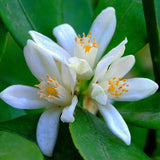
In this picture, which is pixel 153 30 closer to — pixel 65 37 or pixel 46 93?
pixel 65 37

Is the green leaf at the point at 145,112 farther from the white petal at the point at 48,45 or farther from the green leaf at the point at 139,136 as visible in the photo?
the green leaf at the point at 139,136

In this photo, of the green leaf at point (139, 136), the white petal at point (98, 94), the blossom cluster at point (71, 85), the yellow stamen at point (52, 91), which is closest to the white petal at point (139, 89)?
the blossom cluster at point (71, 85)

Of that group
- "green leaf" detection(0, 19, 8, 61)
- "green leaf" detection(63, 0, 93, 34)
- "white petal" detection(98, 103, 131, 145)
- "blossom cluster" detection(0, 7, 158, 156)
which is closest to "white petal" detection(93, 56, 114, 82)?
"blossom cluster" detection(0, 7, 158, 156)

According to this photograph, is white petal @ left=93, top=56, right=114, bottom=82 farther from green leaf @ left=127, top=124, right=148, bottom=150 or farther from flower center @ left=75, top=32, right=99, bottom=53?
green leaf @ left=127, top=124, right=148, bottom=150

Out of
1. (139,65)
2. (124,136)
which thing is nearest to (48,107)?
(124,136)

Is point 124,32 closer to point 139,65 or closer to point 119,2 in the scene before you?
point 119,2

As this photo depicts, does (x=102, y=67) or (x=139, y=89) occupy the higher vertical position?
(x=102, y=67)

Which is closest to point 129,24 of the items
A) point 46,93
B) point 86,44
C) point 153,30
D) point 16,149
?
point 153,30
